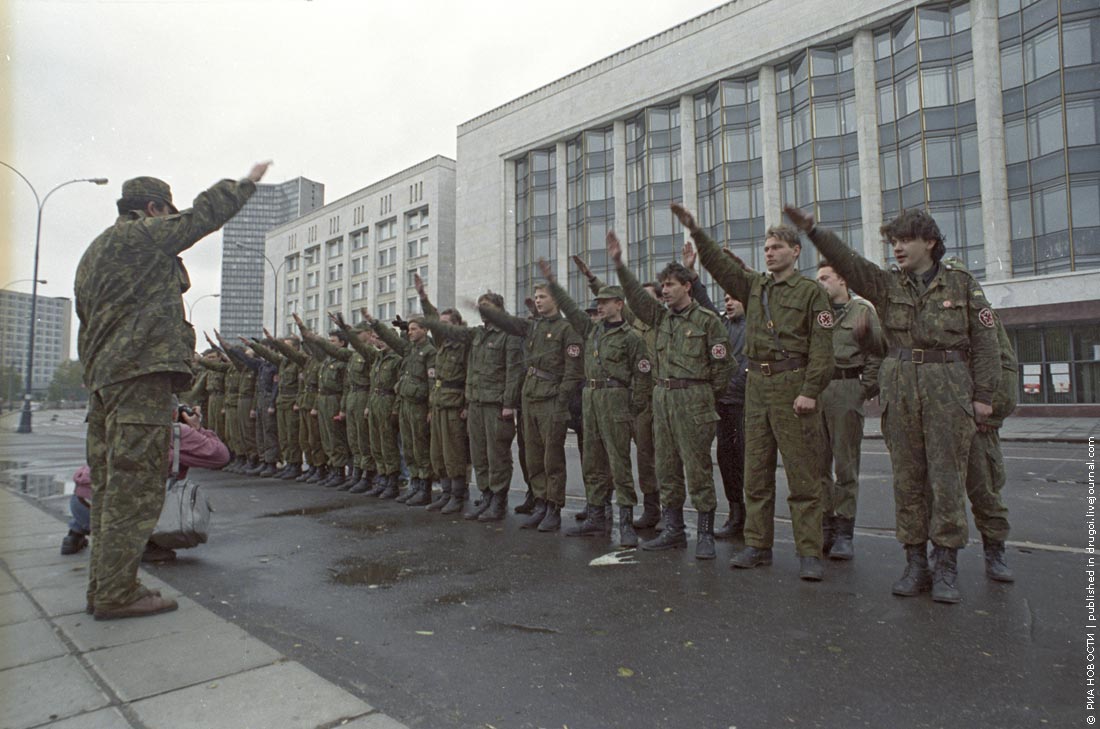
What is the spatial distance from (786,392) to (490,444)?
298cm

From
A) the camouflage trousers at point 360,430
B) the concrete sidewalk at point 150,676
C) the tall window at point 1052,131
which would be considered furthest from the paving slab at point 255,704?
the tall window at point 1052,131

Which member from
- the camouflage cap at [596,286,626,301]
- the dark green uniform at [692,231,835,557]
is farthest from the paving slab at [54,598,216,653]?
the camouflage cap at [596,286,626,301]

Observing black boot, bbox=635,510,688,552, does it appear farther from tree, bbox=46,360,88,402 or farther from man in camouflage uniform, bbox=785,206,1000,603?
tree, bbox=46,360,88,402

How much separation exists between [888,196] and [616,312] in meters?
25.7

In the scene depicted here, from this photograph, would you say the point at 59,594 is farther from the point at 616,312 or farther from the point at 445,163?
the point at 445,163

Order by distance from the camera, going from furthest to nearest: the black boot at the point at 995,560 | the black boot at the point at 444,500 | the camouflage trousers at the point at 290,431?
1. the camouflage trousers at the point at 290,431
2. the black boot at the point at 444,500
3. the black boot at the point at 995,560

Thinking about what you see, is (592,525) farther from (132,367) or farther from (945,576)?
(132,367)

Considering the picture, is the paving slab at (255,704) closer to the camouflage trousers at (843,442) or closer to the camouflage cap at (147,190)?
the camouflage cap at (147,190)

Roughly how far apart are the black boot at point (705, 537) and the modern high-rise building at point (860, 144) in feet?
78.5

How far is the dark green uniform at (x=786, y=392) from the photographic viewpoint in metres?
4.19

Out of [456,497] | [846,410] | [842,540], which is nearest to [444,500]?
[456,497]

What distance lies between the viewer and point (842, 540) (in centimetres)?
472

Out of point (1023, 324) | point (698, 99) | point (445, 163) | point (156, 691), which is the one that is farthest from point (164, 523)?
point (445, 163)

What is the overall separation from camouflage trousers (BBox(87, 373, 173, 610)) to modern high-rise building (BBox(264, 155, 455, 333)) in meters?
43.2
